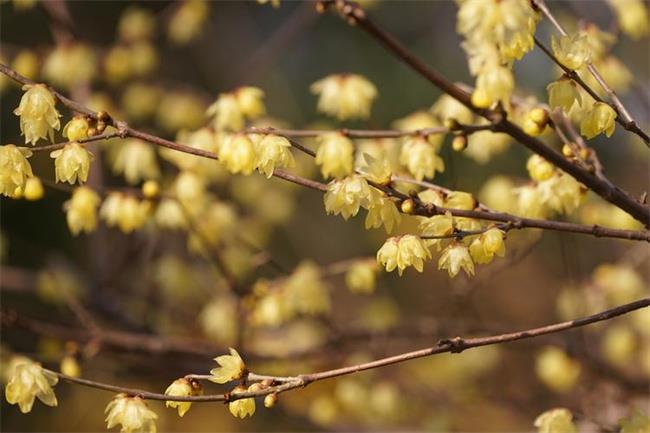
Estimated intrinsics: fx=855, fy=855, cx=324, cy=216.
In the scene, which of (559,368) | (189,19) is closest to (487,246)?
(559,368)

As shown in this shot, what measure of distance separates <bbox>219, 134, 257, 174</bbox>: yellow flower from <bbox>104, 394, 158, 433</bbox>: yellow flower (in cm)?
51

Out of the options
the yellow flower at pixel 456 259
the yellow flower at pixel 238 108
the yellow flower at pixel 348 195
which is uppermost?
the yellow flower at pixel 238 108

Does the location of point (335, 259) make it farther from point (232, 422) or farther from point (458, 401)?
point (458, 401)

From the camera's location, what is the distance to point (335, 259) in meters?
6.44

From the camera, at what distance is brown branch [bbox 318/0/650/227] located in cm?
185

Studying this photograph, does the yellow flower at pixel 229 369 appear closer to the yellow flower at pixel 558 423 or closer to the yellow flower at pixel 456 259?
the yellow flower at pixel 456 259

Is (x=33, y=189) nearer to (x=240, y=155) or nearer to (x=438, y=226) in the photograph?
(x=240, y=155)

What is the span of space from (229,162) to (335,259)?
4659 mm

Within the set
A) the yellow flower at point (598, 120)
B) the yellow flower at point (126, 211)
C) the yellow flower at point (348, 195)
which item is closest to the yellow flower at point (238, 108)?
the yellow flower at point (126, 211)

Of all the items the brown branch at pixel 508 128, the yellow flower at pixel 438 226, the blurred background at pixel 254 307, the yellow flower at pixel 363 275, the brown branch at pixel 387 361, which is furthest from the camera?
the blurred background at pixel 254 307

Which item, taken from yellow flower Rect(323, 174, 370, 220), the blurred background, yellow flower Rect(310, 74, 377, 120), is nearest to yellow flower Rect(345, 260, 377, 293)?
the blurred background

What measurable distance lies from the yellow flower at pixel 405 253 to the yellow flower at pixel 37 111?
0.70m

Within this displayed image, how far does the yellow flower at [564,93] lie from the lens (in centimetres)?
167

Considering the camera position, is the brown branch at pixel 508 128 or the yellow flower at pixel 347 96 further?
the yellow flower at pixel 347 96
